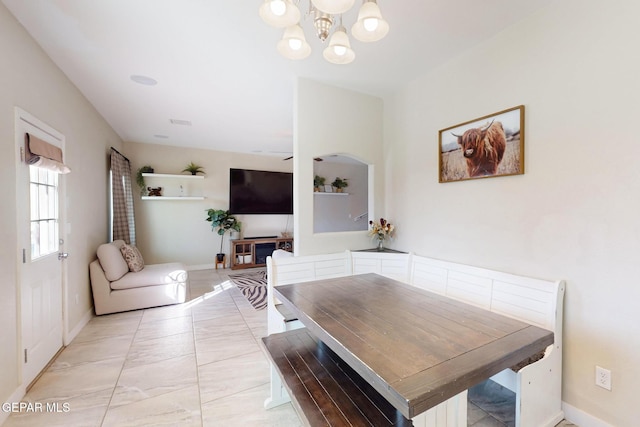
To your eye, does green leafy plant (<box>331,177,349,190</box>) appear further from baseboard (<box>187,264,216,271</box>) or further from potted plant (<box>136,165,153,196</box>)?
potted plant (<box>136,165,153,196</box>)

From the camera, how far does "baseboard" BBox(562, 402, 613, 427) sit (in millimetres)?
1638

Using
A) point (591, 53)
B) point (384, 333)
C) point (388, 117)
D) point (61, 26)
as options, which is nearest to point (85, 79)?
point (61, 26)

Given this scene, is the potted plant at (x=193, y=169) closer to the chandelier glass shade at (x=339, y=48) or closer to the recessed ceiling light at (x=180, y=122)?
the recessed ceiling light at (x=180, y=122)

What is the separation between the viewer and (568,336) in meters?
1.77

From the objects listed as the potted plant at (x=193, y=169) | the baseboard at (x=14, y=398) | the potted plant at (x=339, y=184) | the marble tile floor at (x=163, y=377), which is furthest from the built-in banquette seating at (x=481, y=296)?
the potted plant at (x=193, y=169)

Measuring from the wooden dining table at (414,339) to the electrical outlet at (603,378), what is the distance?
0.76 metres

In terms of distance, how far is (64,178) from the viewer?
270 centimetres

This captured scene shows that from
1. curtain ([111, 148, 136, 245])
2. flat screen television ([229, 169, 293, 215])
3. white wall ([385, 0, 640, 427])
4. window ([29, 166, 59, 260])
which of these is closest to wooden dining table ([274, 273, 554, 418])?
white wall ([385, 0, 640, 427])

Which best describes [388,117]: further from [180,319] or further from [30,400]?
[30,400]

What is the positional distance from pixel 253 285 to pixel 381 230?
8.86ft

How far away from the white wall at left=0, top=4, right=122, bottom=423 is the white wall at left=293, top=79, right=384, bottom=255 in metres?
2.10

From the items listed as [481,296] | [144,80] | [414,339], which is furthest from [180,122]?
[481,296]

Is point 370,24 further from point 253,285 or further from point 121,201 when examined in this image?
point 121,201

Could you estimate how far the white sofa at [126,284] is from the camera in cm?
344
